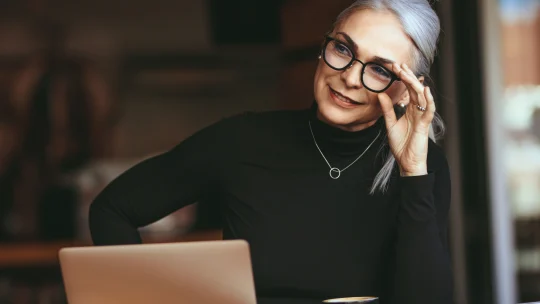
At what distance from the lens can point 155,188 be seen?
1.94m

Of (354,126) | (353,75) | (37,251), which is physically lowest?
(37,251)

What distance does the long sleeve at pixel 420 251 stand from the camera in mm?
1690

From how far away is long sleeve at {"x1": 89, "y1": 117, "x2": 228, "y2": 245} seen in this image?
6.37 feet

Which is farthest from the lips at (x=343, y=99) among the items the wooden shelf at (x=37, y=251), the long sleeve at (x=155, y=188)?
the wooden shelf at (x=37, y=251)

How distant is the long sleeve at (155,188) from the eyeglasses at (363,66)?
1.08 ft

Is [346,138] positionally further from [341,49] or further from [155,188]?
[155,188]

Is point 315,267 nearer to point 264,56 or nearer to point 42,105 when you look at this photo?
point 42,105

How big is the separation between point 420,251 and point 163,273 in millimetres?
552

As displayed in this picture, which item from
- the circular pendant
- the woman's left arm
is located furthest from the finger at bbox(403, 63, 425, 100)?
the circular pendant

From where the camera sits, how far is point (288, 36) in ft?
12.4

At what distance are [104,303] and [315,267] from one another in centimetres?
56

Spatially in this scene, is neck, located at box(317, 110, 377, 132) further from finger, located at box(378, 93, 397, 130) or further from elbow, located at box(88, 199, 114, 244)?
elbow, located at box(88, 199, 114, 244)

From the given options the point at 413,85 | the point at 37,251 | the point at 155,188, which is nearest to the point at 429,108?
the point at 413,85

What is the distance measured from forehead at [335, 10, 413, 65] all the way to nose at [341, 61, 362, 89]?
1.1 inches
